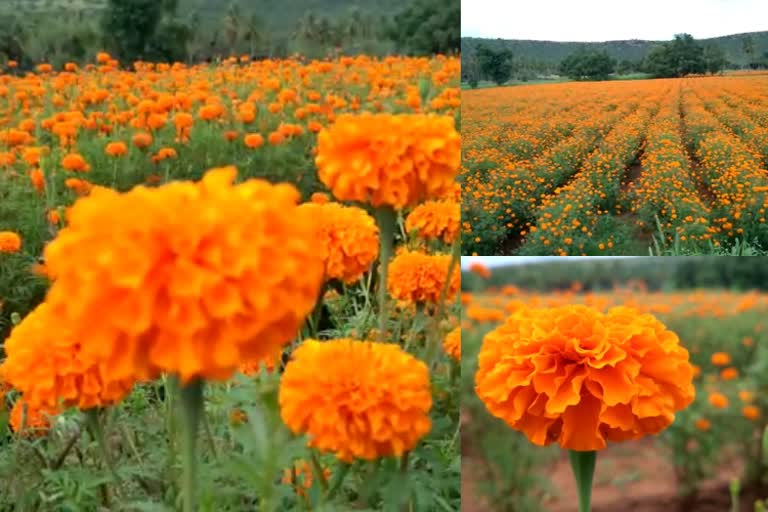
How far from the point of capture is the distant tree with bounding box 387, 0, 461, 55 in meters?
1.04

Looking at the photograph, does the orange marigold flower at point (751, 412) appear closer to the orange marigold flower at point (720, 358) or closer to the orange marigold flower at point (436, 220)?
the orange marigold flower at point (720, 358)

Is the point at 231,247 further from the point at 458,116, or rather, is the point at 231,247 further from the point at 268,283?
the point at 458,116

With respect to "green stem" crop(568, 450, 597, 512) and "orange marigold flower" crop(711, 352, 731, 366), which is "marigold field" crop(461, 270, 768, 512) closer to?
"orange marigold flower" crop(711, 352, 731, 366)

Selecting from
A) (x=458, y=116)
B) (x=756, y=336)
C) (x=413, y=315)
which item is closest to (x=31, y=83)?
(x=458, y=116)

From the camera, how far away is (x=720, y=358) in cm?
119

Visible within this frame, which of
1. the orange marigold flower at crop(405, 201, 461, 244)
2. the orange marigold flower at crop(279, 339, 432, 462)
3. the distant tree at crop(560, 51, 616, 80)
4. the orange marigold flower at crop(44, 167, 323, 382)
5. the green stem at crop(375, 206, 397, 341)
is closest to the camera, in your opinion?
the orange marigold flower at crop(44, 167, 323, 382)

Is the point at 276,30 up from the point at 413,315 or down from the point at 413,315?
up

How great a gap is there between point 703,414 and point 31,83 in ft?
3.74

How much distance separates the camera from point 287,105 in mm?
1352

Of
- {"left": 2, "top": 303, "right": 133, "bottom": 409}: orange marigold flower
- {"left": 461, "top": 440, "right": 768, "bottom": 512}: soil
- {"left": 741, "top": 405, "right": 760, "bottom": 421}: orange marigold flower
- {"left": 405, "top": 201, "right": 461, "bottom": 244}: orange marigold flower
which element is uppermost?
{"left": 405, "top": 201, "right": 461, "bottom": 244}: orange marigold flower

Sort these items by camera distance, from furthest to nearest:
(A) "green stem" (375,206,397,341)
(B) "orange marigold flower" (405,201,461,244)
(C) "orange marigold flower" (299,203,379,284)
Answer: (B) "orange marigold flower" (405,201,461,244)
(C) "orange marigold flower" (299,203,379,284)
(A) "green stem" (375,206,397,341)

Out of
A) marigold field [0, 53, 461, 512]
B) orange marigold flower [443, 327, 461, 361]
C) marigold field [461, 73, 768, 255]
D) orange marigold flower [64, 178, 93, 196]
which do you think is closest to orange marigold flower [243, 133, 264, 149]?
marigold field [0, 53, 461, 512]

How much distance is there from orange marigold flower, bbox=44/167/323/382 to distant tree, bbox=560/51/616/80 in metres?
0.74

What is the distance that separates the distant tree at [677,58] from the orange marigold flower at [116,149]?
73cm
